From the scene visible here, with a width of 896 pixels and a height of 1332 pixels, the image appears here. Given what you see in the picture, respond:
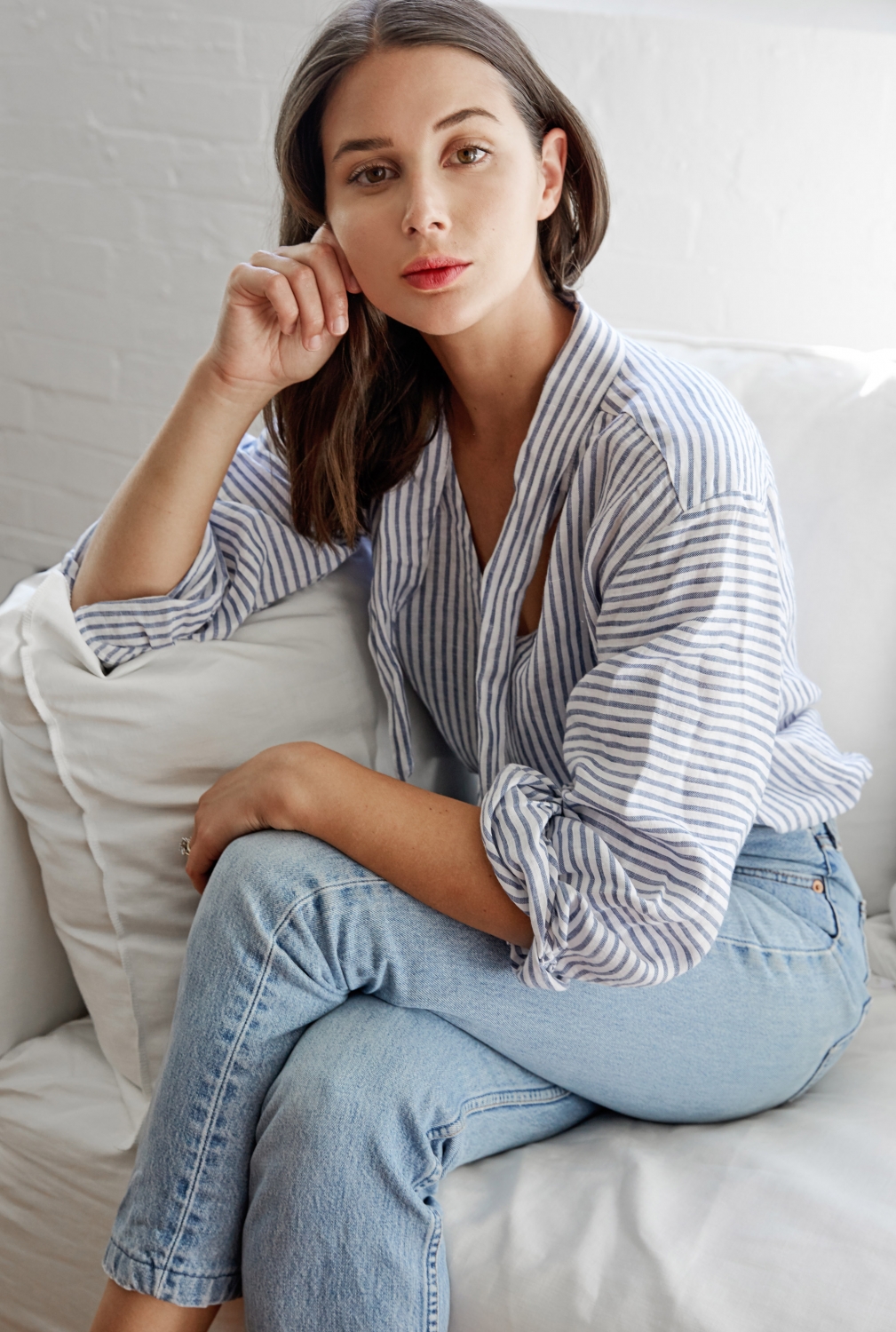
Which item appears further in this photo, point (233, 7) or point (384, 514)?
point (233, 7)

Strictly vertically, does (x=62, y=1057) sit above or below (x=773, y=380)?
below

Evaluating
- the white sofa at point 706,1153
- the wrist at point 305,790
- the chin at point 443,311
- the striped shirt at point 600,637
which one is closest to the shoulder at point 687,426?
the striped shirt at point 600,637

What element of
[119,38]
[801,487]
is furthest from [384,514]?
[119,38]

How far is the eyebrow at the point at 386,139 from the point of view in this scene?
0.92 metres

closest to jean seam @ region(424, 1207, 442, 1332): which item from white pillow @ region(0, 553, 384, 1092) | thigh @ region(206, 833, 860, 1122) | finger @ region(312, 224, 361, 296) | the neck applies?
thigh @ region(206, 833, 860, 1122)

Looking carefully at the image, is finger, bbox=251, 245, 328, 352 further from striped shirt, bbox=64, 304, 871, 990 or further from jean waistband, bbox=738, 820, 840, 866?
jean waistband, bbox=738, 820, 840, 866

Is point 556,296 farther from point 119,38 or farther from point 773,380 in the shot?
point 119,38

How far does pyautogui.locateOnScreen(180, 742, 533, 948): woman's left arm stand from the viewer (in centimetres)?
83

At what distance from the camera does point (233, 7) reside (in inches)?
66.8

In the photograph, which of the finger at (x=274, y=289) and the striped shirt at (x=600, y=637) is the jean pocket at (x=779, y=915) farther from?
the finger at (x=274, y=289)

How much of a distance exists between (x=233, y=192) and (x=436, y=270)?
0.99 m

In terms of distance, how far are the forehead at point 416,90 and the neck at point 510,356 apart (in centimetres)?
16

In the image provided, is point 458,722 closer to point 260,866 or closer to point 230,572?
point 230,572

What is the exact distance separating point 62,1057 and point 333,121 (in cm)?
90
